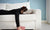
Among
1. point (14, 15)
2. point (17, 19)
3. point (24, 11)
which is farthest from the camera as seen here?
point (24, 11)

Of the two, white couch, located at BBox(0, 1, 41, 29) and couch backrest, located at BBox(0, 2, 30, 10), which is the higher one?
couch backrest, located at BBox(0, 2, 30, 10)

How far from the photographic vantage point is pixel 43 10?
12.1 ft

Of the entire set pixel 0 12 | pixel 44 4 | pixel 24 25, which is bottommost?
pixel 24 25

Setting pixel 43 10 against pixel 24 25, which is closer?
pixel 24 25

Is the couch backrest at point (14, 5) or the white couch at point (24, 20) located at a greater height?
the couch backrest at point (14, 5)

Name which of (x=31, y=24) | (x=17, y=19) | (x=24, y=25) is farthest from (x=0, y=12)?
(x=31, y=24)

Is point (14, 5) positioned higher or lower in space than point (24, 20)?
higher

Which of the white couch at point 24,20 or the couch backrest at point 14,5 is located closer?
the white couch at point 24,20

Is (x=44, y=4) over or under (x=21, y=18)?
over

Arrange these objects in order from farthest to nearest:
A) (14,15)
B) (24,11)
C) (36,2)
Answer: (36,2)
(24,11)
(14,15)

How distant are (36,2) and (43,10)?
45cm

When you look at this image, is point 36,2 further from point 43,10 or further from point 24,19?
point 24,19

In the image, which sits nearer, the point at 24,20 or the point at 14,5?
the point at 24,20

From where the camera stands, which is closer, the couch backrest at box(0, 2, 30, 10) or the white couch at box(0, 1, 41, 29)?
the white couch at box(0, 1, 41, 29)
